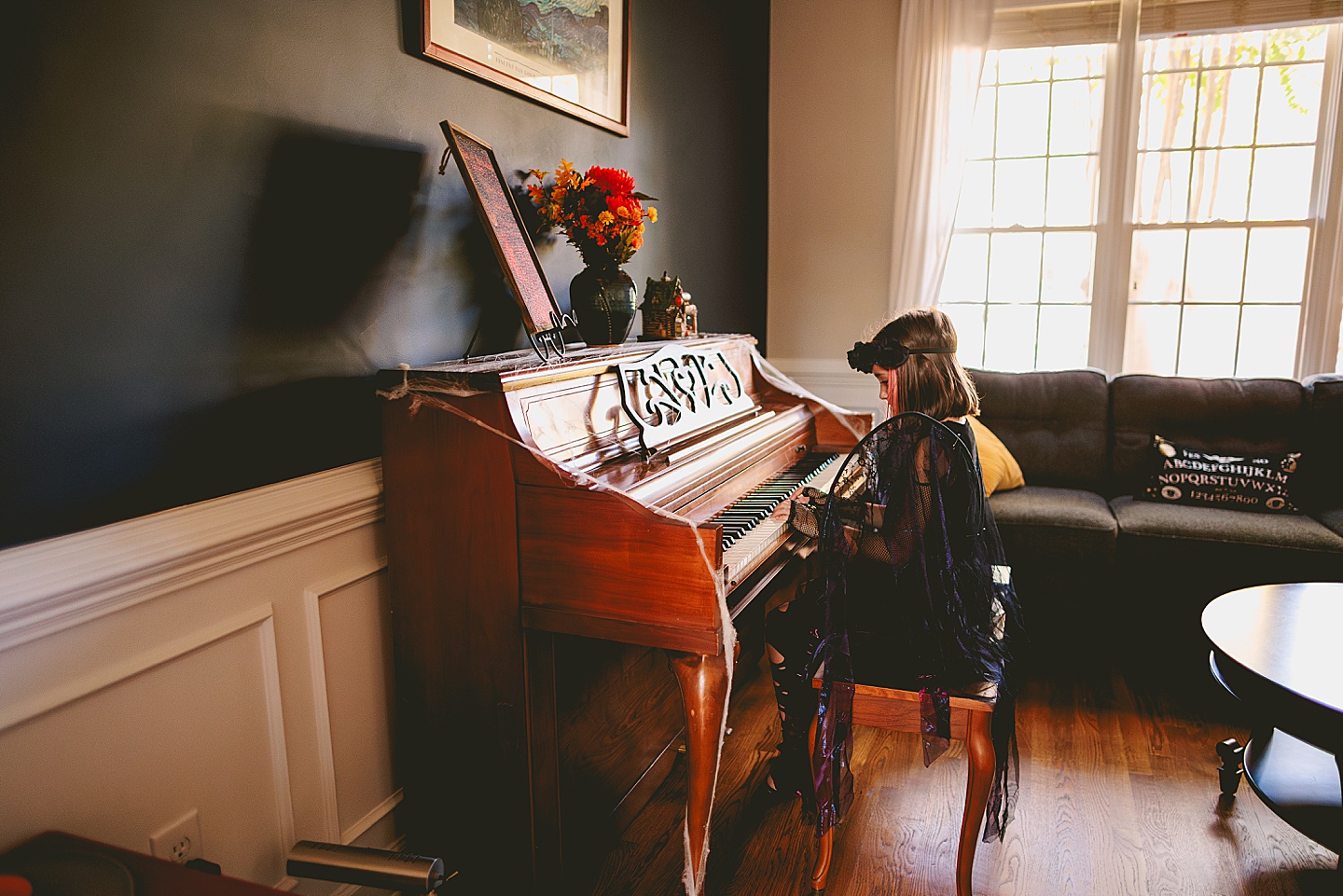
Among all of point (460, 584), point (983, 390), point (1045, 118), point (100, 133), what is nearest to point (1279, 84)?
point (1045, 118)

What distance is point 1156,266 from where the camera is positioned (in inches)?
158

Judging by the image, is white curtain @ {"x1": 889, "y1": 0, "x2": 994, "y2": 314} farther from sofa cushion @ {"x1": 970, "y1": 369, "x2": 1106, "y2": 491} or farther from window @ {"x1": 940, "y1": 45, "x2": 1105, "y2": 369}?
sofa cushion @ {"x1": 970, "y1": 369, "x2": 1106, "y2": 491}

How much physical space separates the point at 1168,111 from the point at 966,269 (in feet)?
3.63

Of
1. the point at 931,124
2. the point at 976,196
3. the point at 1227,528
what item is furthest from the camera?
the point at 976,196

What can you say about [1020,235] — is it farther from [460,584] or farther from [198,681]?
[198,681]

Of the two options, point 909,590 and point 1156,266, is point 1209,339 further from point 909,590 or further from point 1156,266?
point 909,590

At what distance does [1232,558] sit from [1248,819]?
41.3 inches

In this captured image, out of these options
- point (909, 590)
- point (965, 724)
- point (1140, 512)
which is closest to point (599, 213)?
point (909, 590)

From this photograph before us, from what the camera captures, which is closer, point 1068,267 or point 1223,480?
point 1223,480

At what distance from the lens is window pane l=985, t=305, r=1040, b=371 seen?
4.24 m

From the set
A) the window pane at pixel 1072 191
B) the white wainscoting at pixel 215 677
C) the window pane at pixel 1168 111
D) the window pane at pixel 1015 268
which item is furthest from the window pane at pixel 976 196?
the white wainscoting at pixel 215 677

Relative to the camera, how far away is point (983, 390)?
371cm

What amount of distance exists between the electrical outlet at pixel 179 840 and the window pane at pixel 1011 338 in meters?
3.90

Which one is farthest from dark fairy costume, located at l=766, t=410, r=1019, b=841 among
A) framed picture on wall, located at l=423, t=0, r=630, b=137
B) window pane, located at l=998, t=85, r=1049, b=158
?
window pane, located at l=998, t=85, r=1049, b=158
